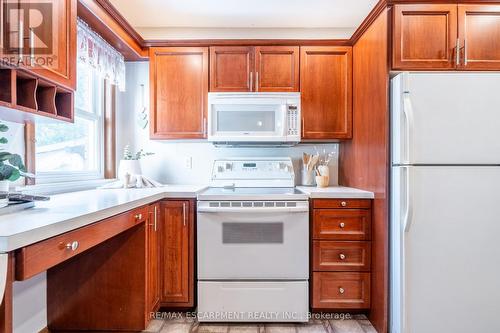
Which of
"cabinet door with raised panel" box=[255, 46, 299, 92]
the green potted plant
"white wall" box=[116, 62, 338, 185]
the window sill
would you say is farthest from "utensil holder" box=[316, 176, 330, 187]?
the green potted plant

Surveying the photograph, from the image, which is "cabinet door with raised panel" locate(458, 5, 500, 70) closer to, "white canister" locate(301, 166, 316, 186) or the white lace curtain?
"white canister" locate(301, 166, 316, 186)

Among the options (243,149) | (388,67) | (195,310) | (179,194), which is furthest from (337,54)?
(195,310)

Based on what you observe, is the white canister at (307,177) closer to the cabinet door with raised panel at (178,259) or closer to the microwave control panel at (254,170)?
the microwave control panel at (254,170)

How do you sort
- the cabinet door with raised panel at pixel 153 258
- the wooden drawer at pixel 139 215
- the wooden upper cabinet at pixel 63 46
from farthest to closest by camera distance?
the cabinet door with raised panel at pixel 153 258
the wooden drawer at pixel 139 215
the wooden upper cabinet at pixel 63 46

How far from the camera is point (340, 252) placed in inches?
80.9

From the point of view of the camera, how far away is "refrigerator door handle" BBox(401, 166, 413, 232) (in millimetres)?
1681

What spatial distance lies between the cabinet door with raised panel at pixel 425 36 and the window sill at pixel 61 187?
7.61 ft

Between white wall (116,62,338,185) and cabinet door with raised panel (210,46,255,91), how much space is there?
59 centimetres

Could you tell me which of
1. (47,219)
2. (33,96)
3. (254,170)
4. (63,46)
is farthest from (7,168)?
(254,170)

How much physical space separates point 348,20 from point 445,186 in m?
1.69

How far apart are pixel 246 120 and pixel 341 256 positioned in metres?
1.26

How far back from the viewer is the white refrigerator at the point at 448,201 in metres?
1.68

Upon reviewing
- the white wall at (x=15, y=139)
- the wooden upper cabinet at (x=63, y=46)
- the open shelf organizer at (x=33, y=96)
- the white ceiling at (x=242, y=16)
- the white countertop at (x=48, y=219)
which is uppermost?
the white ceiling at (x=242, y=16)

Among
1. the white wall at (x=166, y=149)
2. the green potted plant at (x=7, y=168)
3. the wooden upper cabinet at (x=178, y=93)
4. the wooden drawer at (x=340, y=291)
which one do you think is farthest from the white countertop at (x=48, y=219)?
the wooden drawer at (x=340, y=291)
